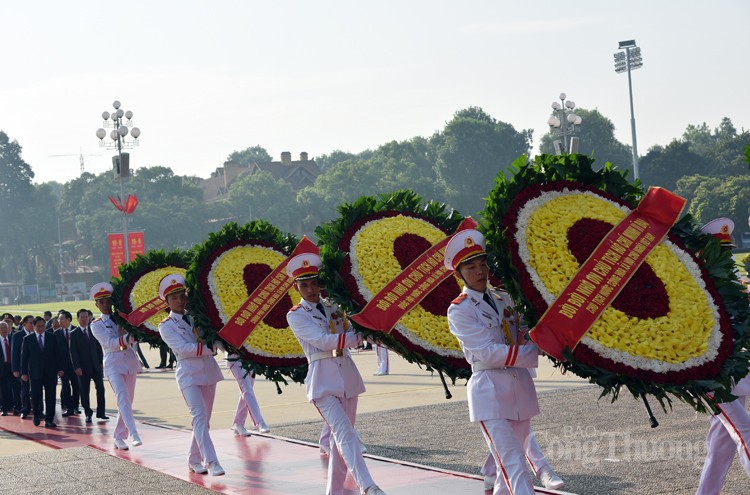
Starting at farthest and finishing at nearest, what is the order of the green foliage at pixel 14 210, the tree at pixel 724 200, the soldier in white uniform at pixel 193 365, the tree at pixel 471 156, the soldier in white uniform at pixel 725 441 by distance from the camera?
the green foliage at pixel 14 210, the tree at pixel 471 156, the tree at pixel 724 200, the soldier in white uniform at pixel 193 365, the soldier in white uniform at pixel 725 441

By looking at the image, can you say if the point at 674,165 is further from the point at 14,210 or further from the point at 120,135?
the point at 14,210

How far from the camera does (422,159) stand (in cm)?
13250

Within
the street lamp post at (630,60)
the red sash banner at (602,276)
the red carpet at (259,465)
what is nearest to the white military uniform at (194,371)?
the red carpet at (259,465)

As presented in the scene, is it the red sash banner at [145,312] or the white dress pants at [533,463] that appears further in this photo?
the red sash banner at [145,312]

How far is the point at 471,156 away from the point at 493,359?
4089 inches

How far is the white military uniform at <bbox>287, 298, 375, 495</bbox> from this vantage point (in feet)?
28.0

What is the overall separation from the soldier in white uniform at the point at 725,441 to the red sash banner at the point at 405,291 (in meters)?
2.11

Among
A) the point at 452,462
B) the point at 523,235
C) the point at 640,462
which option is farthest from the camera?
the point at 452,462

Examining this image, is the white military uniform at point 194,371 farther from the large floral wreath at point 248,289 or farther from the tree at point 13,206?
the tree at point 13,206

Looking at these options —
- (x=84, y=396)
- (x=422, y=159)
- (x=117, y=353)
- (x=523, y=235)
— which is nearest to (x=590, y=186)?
(x=523, y=235)

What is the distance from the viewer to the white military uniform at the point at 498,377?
6582mm

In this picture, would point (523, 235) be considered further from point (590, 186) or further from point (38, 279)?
point (38, 279)

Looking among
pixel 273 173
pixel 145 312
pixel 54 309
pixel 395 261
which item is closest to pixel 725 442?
pixel 395 261

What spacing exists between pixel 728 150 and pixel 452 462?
78812 mm
